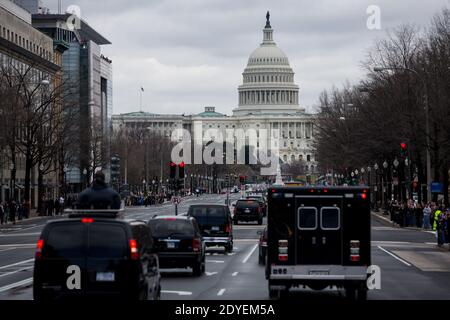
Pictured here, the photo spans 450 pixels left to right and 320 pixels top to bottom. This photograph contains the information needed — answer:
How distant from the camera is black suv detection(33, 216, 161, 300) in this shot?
19.3m

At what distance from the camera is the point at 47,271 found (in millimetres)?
19484

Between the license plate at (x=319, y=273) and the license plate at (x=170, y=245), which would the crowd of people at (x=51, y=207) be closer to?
the license plate at (x=170, y=245)

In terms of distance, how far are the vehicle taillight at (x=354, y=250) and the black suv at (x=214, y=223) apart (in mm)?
20441

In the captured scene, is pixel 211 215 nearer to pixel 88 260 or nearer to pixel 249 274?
pixel 249 274

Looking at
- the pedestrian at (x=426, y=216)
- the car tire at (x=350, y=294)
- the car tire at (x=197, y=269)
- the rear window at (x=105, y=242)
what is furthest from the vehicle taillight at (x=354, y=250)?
the pedestrian at (x=426, y=216)

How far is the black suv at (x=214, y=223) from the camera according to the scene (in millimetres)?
44938

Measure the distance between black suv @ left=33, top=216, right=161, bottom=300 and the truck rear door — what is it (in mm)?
5841

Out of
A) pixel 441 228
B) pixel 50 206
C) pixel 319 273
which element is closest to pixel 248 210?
pixel 50 206

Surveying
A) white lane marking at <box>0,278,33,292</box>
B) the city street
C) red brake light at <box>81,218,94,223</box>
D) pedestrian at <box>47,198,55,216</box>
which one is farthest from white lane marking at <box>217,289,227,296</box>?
pedestrian at <box>47,198,55,216</box>

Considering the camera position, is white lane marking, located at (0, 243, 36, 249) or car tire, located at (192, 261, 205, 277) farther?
white lane marking, located at (0, 243, 36, 249)

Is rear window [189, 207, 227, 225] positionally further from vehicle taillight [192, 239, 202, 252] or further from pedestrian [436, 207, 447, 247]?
vehicle taillight [192, 239, 202, 252]
